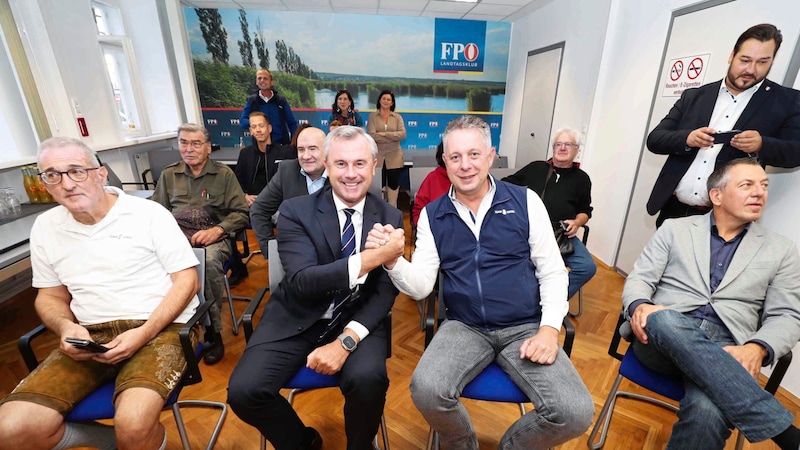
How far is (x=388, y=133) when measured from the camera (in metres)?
4.99

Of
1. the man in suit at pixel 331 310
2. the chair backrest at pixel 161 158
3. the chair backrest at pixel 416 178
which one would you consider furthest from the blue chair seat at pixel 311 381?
the chair backrest at pixel 161 158

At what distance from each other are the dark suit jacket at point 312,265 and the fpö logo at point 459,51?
5496 millimetres

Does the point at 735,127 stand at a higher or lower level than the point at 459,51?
lower

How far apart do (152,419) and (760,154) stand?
3118mm

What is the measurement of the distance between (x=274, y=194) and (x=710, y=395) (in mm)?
2503

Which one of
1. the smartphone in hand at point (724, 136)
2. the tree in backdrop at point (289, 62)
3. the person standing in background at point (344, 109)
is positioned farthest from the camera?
the tree in backdrop at point (289, 62)

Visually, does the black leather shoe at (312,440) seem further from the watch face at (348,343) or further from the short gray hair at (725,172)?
the short gray hair at (725,172)

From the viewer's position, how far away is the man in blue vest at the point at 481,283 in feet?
4.46

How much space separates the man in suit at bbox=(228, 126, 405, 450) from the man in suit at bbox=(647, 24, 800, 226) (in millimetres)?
1886

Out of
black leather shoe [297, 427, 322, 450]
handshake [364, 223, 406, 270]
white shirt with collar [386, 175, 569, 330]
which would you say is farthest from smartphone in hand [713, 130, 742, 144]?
black leather shoe [297, 427, 322, 450]

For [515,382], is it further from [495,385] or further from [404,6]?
[404,6]

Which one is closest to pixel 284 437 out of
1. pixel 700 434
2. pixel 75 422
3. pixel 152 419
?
pixel 152 419

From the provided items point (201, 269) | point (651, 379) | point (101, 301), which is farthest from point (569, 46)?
point (101, 301)

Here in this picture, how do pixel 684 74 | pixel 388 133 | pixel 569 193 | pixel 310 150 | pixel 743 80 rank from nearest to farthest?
pixel 743 80
pixel 310 150
pixel 569 193
pixel 684 74
pixel 388 133
